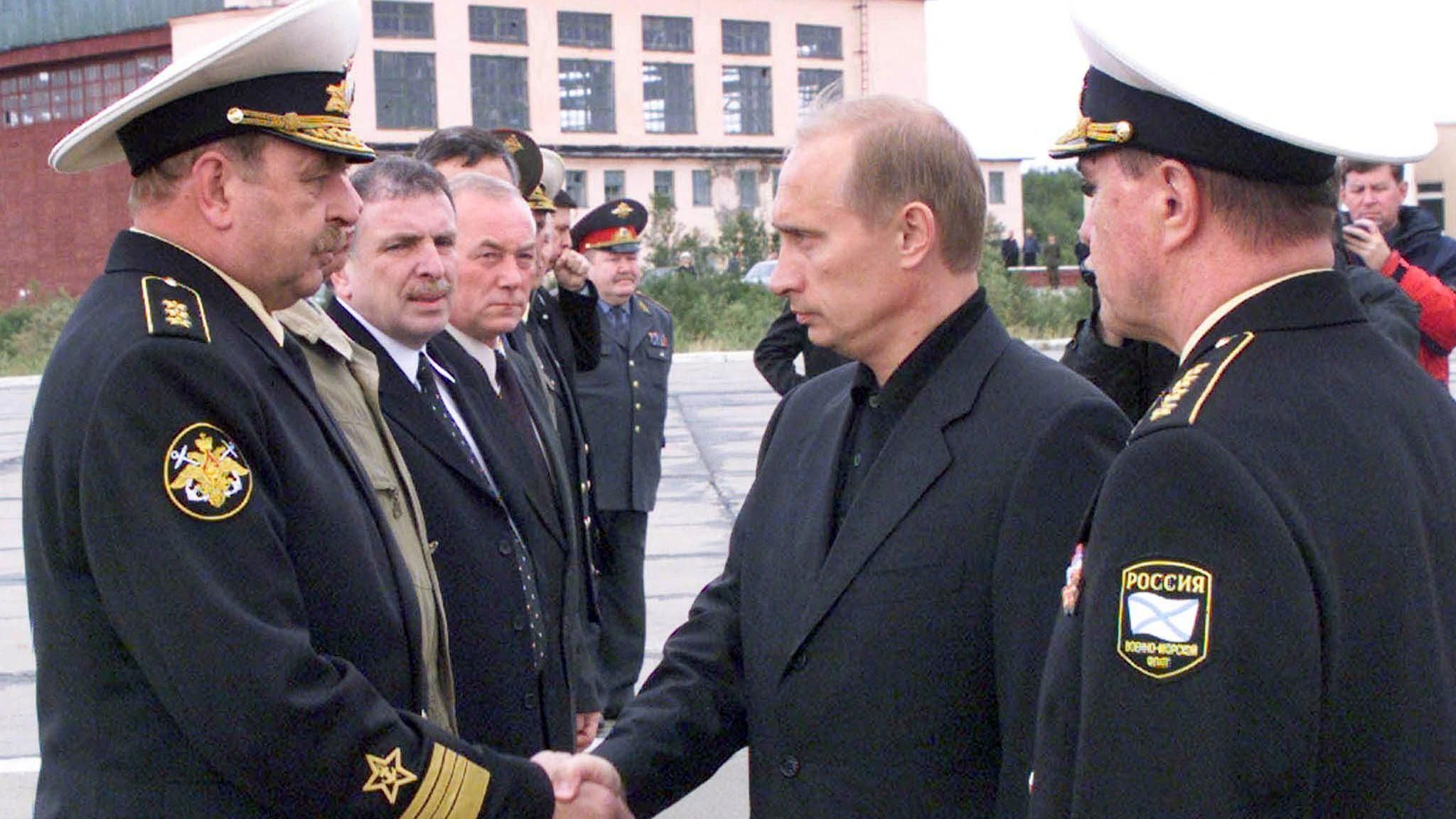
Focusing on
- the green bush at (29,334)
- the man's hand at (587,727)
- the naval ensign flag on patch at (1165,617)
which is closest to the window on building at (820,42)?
the green bush at (29,334)

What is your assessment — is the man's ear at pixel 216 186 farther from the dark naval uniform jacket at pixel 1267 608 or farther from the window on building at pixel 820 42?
the window on building at pixel 820 42

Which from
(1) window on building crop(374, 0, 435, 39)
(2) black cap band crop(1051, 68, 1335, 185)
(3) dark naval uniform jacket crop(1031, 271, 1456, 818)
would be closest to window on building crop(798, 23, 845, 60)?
(1) window on building crop(374, 0, 435, 39)

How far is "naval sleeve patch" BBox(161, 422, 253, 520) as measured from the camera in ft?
7.54

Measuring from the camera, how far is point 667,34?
55.2 m

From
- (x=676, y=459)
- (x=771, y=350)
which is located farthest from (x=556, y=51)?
(x=771, y=350)

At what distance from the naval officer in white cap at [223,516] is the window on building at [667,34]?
53.3 meters

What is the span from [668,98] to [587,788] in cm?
5367

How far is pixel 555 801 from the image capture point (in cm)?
284

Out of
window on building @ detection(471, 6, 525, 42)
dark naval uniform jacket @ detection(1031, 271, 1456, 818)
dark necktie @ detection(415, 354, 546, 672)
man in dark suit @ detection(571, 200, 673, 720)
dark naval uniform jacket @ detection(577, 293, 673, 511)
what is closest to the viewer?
dark naval uniform jacket @ detection(1031, 271, 1456, 818)

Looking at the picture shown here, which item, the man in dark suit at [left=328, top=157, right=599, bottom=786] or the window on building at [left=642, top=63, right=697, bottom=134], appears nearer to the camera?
the man in dark suit at [left=328, top=157, right=599, bottom=786]

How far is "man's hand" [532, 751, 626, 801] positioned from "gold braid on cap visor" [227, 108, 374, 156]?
1.14 m

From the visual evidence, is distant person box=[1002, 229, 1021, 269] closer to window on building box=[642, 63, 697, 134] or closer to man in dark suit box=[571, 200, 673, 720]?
window on building box=[642, 63, 697, 134]

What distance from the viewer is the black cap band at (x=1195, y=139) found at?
74.2 inches

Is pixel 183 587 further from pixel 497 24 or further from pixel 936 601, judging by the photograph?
pixel 497 24
